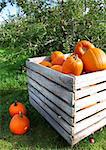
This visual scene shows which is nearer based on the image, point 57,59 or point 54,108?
point 54,108

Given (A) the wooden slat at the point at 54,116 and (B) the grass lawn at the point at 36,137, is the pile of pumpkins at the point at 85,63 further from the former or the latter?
(B) the grass lawn at the point at 36,137

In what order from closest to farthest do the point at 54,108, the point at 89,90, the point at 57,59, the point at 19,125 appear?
the point at 89,90 → the point at 54,108 → the point at 19,125 → the point at 57,59

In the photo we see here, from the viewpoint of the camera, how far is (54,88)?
8.32 ft

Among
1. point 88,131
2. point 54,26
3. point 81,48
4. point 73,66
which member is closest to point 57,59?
point 81,48

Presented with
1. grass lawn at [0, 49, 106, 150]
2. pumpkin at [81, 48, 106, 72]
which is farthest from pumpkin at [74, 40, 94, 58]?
grass lawn at [0, 49, 106, 150]

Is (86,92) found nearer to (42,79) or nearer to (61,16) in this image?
(42,79)

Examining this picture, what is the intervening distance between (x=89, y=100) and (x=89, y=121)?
242mm

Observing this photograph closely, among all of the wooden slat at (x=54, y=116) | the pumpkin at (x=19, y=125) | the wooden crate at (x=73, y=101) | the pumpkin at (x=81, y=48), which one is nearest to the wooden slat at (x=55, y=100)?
the wooden crate at (x=73, y=101)

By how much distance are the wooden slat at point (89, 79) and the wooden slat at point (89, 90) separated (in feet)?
0.16

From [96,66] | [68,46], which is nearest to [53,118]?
[96,66]

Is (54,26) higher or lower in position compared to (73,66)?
higher

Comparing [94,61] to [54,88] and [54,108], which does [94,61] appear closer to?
[54,88]

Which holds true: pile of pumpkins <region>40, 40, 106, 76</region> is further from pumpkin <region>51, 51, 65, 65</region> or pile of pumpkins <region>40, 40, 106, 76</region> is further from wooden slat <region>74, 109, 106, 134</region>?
wooden slat <region>74, 109, 106, 134</region>

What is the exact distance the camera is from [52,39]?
4379 millimetres
